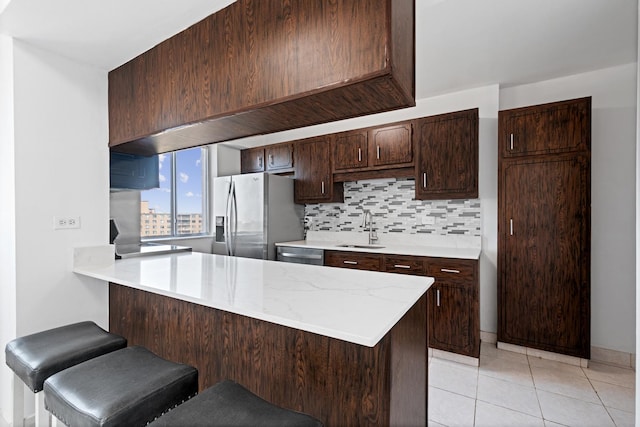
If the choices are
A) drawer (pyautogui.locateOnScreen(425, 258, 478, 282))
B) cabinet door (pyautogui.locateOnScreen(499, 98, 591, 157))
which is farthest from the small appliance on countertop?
cabinet door (pyautogui.locateOnScreen(499, 98, 591, 157))

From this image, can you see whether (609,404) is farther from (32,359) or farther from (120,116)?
(120,116)

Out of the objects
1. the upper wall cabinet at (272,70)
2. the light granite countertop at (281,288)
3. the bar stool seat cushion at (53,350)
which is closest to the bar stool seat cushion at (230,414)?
the light granite countertop at (281,288)

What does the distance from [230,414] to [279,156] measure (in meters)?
3.57

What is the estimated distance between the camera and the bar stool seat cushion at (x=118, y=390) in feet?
3.30

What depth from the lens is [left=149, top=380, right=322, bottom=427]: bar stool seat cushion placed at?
0.92 m

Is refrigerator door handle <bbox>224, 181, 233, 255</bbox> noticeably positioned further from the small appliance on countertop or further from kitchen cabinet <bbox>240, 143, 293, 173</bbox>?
the small appliance on countertop

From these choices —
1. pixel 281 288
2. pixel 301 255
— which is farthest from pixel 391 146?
pixel 281 288

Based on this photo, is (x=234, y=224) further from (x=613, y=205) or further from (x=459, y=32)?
(x=613, y=205)

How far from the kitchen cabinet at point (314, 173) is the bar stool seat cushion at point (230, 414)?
9.63ft

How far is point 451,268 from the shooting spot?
109 inches

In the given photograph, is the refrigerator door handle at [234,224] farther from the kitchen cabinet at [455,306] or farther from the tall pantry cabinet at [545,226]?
the tall pantry cabinet at [545,226]

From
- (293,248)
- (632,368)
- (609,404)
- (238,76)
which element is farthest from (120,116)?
(632,368)

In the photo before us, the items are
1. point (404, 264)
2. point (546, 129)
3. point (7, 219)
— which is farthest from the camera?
point (404, 264)

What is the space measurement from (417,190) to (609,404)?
213 centimetres
